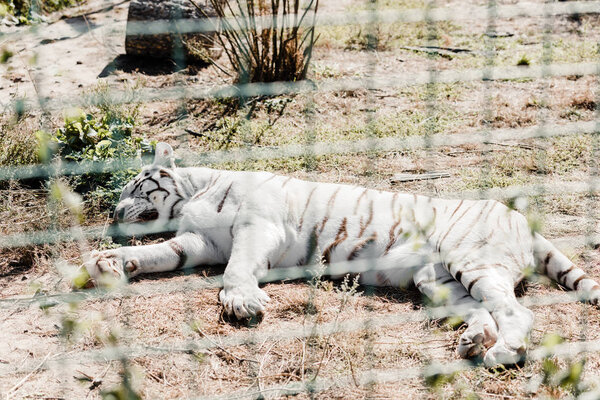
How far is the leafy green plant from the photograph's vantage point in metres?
3.25

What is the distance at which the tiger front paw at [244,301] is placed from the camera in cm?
239

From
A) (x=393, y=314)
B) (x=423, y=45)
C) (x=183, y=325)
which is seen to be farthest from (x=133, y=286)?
(x=423, y=45)

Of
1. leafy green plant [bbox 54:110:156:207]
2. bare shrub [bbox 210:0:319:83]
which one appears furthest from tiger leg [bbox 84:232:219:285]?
bare shrub [bbox 210:0:319:83]

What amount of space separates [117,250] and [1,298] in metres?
0.45

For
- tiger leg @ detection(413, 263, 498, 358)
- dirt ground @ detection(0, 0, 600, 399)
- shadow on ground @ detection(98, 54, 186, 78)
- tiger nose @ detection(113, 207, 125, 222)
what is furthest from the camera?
shadow on ground @ detection(98, 54, 186, 78)

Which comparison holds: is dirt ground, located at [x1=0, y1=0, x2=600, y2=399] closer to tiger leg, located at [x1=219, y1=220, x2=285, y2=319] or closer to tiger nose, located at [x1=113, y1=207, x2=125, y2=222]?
tiger leg, located at [x1=219, y1=220, x2=285, y2=319]

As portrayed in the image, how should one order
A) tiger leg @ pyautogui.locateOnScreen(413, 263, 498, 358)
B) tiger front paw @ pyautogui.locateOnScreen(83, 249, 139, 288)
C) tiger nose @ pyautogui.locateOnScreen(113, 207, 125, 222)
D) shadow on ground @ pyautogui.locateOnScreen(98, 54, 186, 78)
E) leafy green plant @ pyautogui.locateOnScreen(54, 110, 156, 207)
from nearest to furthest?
1. tiger leg @ pyautogui.locateOnScreen(413, 263, 498, 358)
2. tiger front paw @ pyautogui.locateOnScreen(83, 249, 139, 288)
3. tiger nose @ pyautogui.locateOnScreen(113, 207, 125, 222)
4. leafy green plant @ pyautogui.locateOnScreen(54, 110, 156, 207)
5. shadow on ground @ pyautogui.locateOnScreen(98, 54, 186, 78)

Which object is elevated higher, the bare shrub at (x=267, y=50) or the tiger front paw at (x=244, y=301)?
the bare shrub at (x=267, y=50)

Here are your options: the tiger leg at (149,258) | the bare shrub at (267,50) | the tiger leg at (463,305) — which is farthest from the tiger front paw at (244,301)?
the bare shrub at (267,50)

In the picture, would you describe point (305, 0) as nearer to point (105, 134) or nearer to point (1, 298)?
point (105, 134)

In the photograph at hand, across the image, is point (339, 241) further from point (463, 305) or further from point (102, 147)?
point (102, 147)

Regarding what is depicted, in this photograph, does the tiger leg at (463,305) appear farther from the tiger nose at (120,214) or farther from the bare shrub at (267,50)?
the bare shrub at (267,50)

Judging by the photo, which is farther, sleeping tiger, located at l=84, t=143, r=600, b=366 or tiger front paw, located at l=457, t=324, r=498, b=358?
sleeping tiger, located at l=84, t=143, r=600, b=366

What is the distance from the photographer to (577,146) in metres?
3.70
